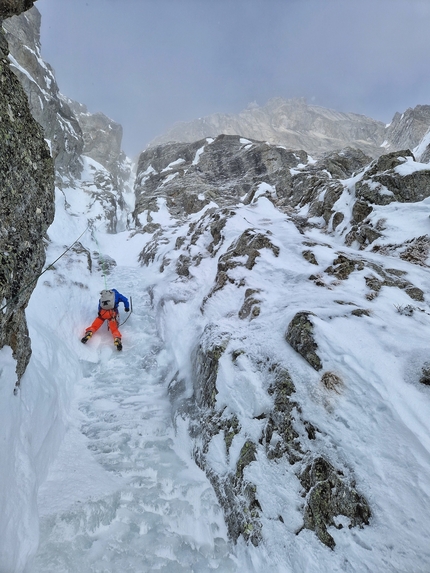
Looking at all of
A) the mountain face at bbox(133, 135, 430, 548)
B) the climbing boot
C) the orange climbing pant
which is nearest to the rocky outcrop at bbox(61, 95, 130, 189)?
the mountain face at bbox(133, 135, 430, 548)

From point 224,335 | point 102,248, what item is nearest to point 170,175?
point 102,248

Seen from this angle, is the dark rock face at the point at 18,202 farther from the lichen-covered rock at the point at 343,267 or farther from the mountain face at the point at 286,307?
the lichen-covered rock at the point at 343,267

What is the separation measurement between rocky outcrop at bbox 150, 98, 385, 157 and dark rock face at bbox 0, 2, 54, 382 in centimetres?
10699

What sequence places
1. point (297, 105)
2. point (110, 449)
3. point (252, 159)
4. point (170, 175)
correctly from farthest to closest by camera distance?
1. point (297, 105)
2. point (170, 175)
3. point (252, 159)
4. point (110, 449)

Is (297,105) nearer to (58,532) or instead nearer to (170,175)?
(170,175)

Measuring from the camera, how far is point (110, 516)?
13.6 ft

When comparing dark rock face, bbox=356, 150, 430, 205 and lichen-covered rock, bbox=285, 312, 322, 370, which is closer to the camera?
lichen-covered rock, bbox=285, 312, 322, 370

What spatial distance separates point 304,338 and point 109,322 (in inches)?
273

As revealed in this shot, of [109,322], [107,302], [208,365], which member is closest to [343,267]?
[208,365]

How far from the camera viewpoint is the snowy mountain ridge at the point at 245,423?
3.40 m

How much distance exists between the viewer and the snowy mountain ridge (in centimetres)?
340

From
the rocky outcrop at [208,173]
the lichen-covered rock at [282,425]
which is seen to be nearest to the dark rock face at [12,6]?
the lichen-covered rock at [282,425]

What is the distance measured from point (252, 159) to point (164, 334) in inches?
1435

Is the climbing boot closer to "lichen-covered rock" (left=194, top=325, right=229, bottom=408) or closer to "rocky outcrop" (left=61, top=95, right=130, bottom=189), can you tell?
"lichen-covered rock" (left=194, top=325, right=229, bottom=408)
